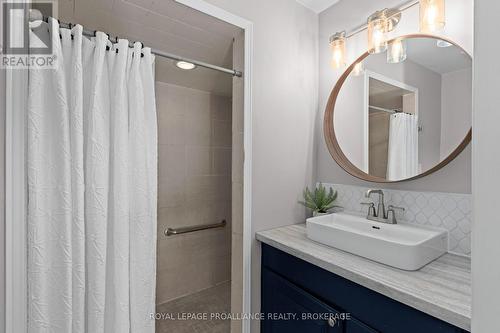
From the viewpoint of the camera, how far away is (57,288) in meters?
0.94

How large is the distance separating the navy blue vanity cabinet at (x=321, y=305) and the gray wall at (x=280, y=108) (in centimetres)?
12

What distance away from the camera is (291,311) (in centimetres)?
125

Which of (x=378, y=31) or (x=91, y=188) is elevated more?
(x=378, y=31)

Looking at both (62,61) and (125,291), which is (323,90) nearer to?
(62,61)

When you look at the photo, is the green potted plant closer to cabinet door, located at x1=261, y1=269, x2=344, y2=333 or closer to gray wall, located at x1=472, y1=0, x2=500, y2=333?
cabinet door, located at x1=261, y1=269, x2=344, y2=333

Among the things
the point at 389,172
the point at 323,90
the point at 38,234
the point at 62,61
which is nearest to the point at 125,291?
the point at 38,234

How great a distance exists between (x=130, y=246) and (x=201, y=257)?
1.40m

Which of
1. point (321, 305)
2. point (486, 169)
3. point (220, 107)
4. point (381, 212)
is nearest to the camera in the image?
point (486, 169)

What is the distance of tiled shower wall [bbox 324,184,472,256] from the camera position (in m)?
1.12

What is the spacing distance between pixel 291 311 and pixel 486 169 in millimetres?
1220

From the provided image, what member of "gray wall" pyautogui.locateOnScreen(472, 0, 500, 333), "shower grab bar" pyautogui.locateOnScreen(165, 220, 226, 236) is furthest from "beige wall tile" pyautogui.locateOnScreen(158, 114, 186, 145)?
"gray wall" pyautogui.locateOnScreen(472, 0, 500, 333)

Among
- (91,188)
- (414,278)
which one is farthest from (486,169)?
(91,188)

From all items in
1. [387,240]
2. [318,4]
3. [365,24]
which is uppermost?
[318,4]

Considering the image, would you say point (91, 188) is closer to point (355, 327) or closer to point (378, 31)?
point (355, 327)
